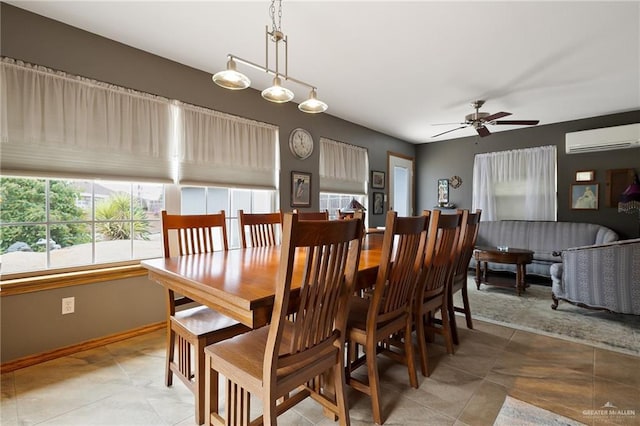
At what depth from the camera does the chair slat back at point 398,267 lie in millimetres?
1493

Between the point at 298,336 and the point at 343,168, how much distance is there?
12.6 feet

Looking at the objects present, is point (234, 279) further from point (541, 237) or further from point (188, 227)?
point (541, 237)

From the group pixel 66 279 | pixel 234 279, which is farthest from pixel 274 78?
pixel 66 279

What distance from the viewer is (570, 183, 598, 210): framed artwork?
4.70 m

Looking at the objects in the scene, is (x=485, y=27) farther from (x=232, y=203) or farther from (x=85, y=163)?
(x=85, y=163)

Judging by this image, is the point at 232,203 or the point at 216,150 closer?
the point at 216,150

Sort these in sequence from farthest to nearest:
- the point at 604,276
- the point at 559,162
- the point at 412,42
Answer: the point at 559,162, the point at 604,276, the point at 412,42

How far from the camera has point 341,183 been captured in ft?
15.9

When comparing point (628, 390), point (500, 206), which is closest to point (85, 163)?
point (628, 390)

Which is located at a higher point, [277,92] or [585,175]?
[277,92]

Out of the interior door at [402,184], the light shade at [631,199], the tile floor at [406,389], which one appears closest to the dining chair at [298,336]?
the tile floor at [406,389]

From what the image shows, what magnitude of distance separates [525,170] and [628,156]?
4.15 ft

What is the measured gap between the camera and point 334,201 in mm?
4961

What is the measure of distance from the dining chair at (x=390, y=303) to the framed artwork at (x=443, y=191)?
16.0 feet
